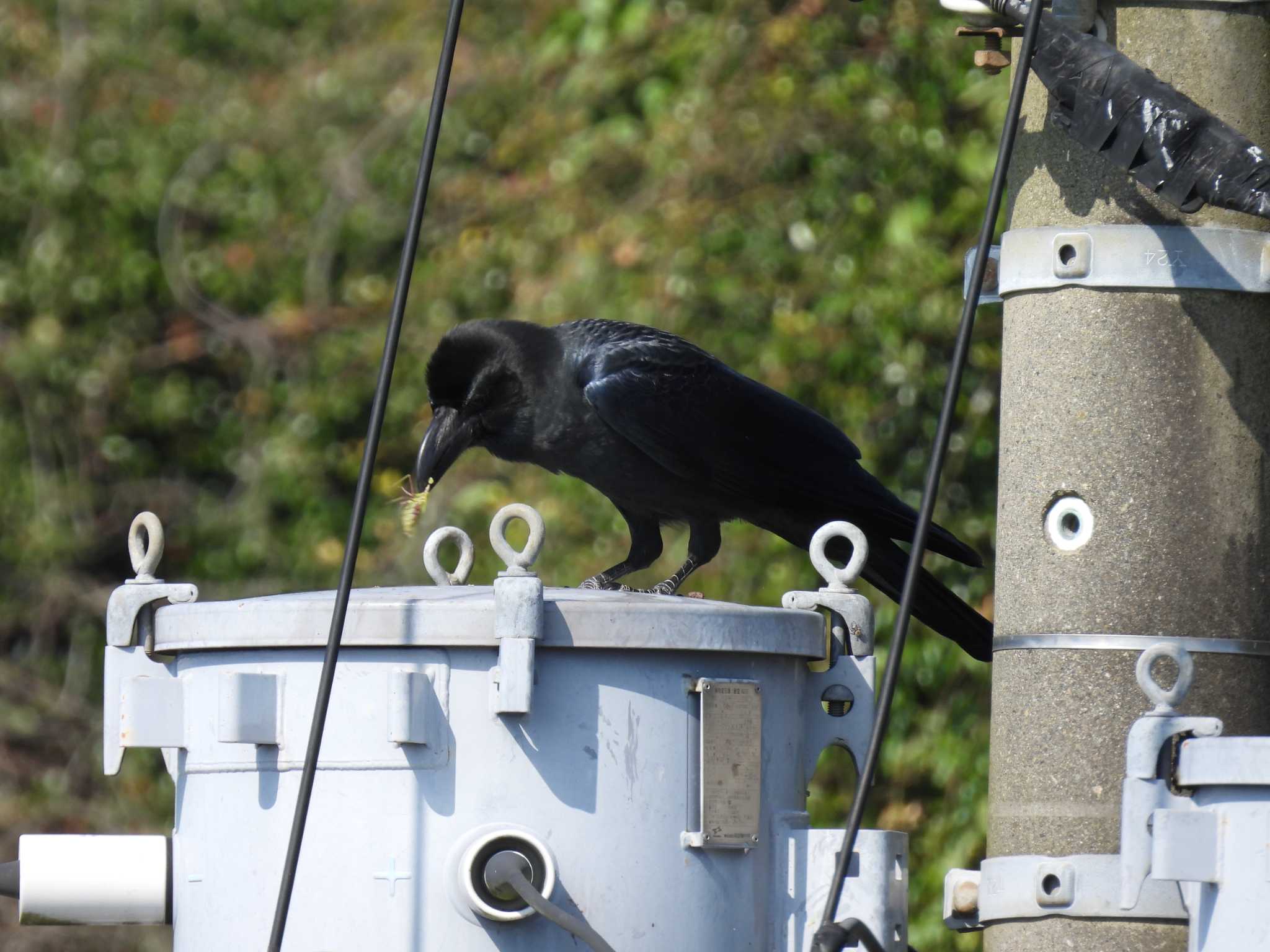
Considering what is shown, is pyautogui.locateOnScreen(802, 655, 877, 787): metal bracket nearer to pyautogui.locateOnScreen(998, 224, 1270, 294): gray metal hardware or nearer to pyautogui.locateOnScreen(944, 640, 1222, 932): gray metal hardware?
pyautogui.locateOnScreen(944, 640, 1222, 932): gray metal hardware

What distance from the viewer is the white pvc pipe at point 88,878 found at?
259 cm

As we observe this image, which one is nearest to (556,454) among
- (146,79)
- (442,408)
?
(442,408)

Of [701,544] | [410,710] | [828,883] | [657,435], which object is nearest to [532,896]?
[410,710]

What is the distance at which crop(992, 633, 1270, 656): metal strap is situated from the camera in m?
2.61

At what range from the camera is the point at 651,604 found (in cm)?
243

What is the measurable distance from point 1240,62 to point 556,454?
7.80 ft

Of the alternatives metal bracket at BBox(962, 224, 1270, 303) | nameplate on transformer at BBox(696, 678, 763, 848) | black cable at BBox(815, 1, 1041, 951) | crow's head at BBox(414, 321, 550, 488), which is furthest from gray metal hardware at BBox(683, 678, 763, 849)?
crow's head at BBox(414, 321, 550, 488)

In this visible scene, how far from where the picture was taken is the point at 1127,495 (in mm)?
2643

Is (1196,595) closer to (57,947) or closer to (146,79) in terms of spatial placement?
(57,947)

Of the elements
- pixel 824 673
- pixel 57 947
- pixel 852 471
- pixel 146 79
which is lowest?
pixel 57 947

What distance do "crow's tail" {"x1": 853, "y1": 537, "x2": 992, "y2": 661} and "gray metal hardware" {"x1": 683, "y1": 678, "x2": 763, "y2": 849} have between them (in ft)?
5.60

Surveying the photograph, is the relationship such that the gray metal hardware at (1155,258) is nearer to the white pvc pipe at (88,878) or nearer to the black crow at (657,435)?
the white pvc pipe at (88,878)

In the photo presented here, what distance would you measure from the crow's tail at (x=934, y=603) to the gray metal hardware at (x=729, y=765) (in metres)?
1.71

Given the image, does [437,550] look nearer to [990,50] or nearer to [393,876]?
[393,876]
